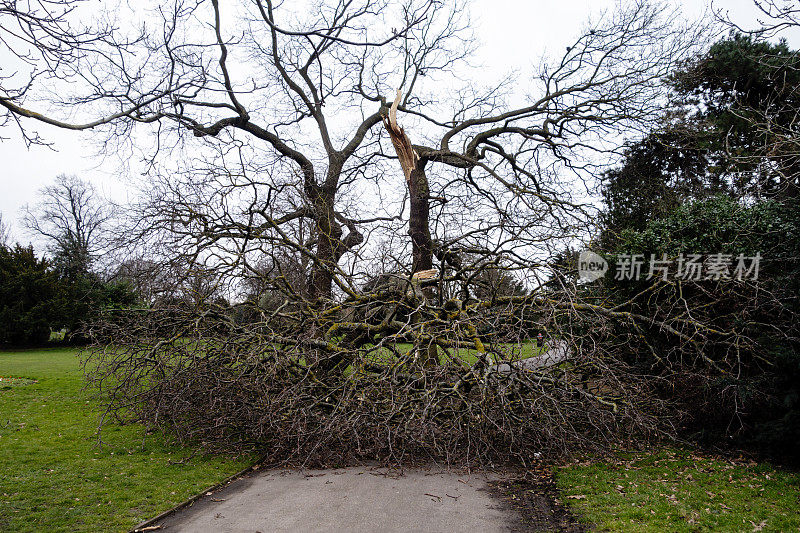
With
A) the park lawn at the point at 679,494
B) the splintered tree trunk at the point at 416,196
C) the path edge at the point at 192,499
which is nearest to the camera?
the park lawn at the point at 679,494

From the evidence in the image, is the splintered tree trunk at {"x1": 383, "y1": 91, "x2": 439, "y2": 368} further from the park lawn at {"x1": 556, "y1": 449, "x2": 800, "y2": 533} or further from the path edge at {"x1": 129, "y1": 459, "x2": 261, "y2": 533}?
the park lawn at {"x1": 556, "y1": 449, "x2": 800, "y2": 533}

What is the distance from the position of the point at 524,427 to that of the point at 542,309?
5.02 ft

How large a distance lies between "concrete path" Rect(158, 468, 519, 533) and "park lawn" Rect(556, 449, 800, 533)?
2.98 feet

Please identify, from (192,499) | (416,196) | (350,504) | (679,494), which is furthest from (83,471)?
(416,196)

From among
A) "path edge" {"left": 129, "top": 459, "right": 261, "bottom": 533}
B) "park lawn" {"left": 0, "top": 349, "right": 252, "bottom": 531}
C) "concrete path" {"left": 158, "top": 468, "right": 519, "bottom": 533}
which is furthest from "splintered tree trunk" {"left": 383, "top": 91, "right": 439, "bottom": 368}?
"park lawn" {"left": 0, "top": 349, "right": 252, "bottom": 531}

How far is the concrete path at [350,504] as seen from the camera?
4586 millimetres

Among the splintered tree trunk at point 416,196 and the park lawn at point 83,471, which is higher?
the splintered tree trunk at point 416,196

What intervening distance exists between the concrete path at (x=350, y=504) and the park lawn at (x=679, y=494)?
0.91 metres

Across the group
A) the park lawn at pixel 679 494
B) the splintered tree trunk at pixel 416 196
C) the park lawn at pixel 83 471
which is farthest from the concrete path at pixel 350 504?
the splintered tree trunk at pixel 416 196

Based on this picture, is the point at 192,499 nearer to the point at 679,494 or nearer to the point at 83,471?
the point at 83,471

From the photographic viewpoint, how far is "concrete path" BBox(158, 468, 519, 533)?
459 centimetres

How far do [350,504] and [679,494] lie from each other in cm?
325

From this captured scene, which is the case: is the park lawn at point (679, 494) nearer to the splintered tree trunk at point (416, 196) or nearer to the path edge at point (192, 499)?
the path edge at point (192, 499)

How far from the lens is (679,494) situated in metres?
5.04
